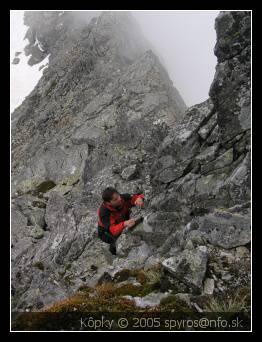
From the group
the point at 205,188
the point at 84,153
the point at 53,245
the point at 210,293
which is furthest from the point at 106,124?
the point at 210,293

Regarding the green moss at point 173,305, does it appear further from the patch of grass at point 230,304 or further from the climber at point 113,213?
the climber at point 113,213

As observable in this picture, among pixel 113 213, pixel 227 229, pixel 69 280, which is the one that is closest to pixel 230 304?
pixel 227 229

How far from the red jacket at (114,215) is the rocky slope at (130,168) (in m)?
1.36

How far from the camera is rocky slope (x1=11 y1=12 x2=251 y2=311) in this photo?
12.7 metres

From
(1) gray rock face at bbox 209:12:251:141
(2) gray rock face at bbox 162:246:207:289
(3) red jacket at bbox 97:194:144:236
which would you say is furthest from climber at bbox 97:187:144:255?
(1) gray rock face at bbox 209:12:251:141

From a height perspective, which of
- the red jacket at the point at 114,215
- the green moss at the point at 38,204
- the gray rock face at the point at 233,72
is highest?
the gray rock face at the point at 233,72

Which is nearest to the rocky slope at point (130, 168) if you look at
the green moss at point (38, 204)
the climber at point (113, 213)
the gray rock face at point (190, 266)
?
the gray rock face at point (190, 266)

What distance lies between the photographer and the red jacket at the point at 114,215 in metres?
14.1

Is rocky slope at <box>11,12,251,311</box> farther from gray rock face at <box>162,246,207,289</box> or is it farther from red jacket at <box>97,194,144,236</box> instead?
red jacket at <box>97,194,144,236</box>

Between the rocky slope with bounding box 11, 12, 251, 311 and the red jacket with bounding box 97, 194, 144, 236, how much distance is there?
4.45ft

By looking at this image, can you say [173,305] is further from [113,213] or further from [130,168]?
[130,168]

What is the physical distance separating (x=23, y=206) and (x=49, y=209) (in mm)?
2337

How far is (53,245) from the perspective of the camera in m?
22.2
